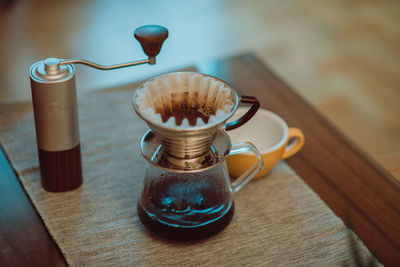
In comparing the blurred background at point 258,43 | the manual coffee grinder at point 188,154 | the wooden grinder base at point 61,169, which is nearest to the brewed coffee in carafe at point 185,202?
the manual coffee grinder at point 188,154

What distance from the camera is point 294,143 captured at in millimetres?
891

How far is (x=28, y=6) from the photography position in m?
2.04

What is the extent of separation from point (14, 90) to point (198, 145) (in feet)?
3.45

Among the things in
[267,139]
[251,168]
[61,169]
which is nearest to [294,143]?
[267,139]

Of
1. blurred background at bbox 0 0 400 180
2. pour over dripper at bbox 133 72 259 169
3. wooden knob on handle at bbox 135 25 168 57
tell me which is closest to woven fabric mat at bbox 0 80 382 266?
pour over dripper at bbox 133 72 259 169

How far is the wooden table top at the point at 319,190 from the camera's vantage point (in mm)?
715

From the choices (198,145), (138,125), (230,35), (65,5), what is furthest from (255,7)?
(198,145)

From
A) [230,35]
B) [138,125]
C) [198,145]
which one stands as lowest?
[230,35]

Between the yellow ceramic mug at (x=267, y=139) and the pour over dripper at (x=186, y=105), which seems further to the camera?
the yellow ceramic mug at (x=267, y=139)

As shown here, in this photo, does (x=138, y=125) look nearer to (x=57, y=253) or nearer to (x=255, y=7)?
(x=57, y=253)

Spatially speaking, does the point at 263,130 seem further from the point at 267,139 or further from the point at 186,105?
the point at 186,105

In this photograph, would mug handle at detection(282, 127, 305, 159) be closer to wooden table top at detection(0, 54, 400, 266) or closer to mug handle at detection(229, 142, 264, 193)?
wooden table top at detection(0, 54, 400, 266)

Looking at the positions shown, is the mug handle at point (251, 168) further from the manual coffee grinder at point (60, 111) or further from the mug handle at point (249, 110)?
the manual coffee grinder at point (60, 111)

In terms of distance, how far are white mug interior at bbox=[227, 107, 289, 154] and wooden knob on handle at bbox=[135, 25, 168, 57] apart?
0.79 feet
